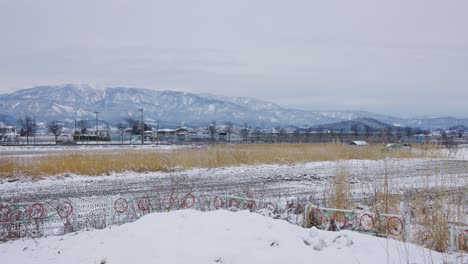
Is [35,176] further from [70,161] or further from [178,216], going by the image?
[178,216]

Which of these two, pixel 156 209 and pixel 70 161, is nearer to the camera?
pixel 156 209

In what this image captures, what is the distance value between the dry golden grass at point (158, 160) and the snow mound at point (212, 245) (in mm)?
9276

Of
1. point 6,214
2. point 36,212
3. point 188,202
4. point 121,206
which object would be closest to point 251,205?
point 188,202

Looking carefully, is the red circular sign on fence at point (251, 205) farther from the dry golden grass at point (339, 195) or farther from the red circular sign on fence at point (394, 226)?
the red circular sign on fence at point (394, 226)

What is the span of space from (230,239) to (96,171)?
1491 centimetres

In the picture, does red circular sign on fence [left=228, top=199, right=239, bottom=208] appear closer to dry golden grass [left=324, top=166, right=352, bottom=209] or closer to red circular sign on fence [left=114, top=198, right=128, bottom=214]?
dry golden grass [left=324, top=166, right=352, bottom=209]

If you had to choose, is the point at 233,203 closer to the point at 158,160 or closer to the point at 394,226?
the point at 394,226

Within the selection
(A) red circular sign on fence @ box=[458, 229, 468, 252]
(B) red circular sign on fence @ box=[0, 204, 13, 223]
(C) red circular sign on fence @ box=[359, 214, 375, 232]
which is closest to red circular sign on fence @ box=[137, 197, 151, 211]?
(B) red circular sign on fence @ box=[0, 204, 13, 223]

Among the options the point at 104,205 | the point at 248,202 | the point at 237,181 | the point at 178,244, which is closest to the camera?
the point at 178,244

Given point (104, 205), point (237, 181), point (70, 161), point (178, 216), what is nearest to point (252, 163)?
point (237, 181)

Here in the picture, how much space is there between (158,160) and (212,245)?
1696 cm

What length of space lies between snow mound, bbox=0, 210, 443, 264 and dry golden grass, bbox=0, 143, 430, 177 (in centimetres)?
928

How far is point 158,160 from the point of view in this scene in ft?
74.5

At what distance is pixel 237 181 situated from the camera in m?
17.5
